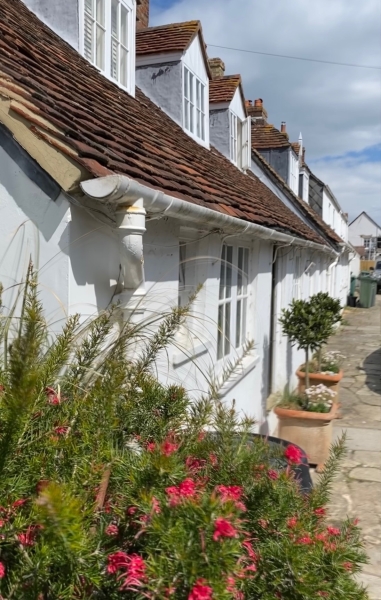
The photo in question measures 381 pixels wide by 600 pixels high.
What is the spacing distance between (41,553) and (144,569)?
0.25 m

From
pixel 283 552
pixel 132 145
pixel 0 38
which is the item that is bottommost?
pixel 283 552

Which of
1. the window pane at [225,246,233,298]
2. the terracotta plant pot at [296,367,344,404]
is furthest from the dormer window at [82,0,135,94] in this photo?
the terracotta plant pot at [296,367,344,404]

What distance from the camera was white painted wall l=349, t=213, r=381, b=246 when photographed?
62.9 m

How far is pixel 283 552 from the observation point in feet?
5.09

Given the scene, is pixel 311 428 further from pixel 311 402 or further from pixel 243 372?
pixel 243 372

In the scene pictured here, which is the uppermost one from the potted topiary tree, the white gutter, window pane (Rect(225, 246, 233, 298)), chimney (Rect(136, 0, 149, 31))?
chimney (Rect(136, 0, 149, 31))

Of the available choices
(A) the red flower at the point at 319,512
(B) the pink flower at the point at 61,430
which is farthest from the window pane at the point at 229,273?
(B) the pink flower at the point at 61,430

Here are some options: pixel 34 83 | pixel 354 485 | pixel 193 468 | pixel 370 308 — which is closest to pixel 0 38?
pixel 34 83

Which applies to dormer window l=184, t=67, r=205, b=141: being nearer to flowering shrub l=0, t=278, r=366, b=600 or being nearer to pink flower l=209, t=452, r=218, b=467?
flowering shrub l=0, t=278, r=366, b=600

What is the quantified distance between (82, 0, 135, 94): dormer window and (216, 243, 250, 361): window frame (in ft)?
8.49

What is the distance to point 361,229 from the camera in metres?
64.3

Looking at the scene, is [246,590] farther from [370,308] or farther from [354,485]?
[370,308]

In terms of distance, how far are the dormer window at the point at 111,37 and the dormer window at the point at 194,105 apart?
4.95ft

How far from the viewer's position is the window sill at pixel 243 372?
17.5 ft
